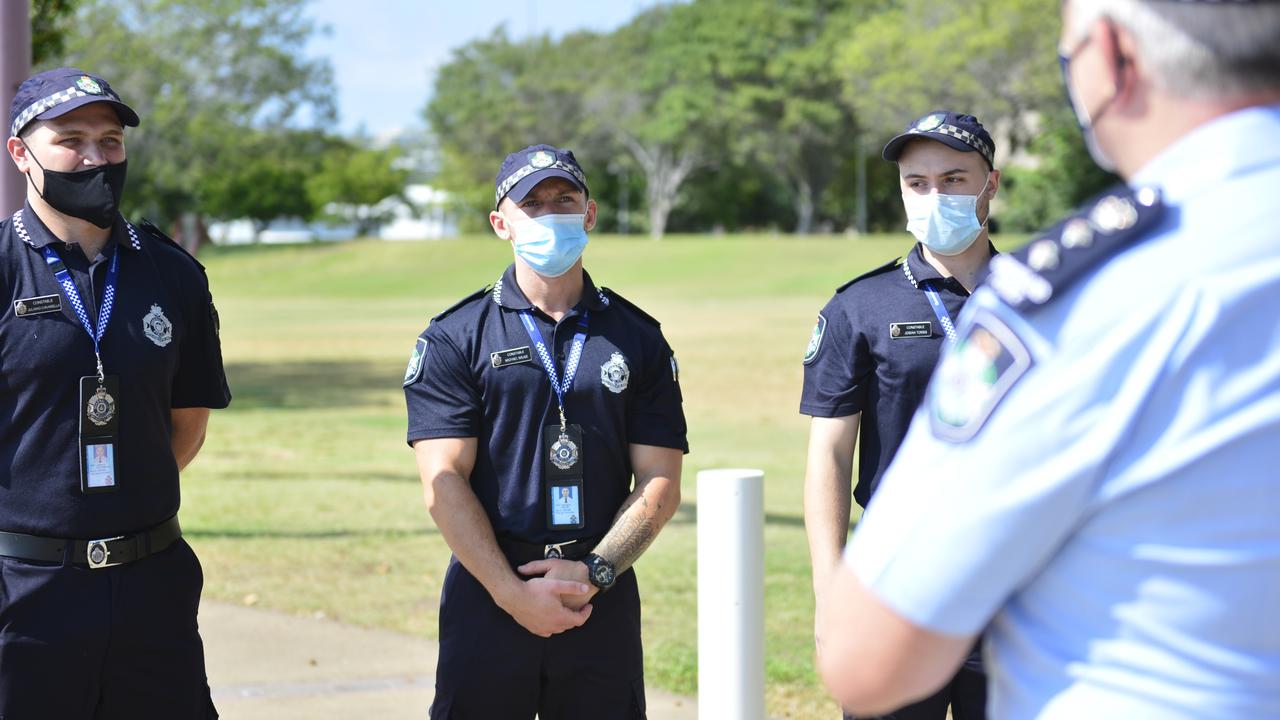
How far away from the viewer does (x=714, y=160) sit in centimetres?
8219

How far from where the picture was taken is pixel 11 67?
206 inches

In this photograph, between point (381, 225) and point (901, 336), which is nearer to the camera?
point (901, 336)

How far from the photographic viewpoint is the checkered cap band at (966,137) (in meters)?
4.03

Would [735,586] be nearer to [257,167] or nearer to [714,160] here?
[257,167]

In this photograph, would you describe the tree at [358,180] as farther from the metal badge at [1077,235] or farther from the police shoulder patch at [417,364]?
the metal badge at [1077,235]

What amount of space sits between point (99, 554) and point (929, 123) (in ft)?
9.07

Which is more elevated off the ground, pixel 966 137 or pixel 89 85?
pixel 89 85

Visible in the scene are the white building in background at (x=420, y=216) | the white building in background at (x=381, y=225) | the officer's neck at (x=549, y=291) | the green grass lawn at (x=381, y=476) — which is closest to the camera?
the officer's neck at (x=549, y=291)

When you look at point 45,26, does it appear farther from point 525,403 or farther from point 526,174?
point 525,403

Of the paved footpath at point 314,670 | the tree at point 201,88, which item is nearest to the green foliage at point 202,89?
the tree at point 201,88

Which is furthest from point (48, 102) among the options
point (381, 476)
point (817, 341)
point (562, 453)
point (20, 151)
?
point (381, 476)

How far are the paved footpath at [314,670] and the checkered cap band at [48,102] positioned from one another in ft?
9.25

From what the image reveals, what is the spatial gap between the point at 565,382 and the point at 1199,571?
8.95 ft

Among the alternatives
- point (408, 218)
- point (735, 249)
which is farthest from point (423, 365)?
point (408, 218)
